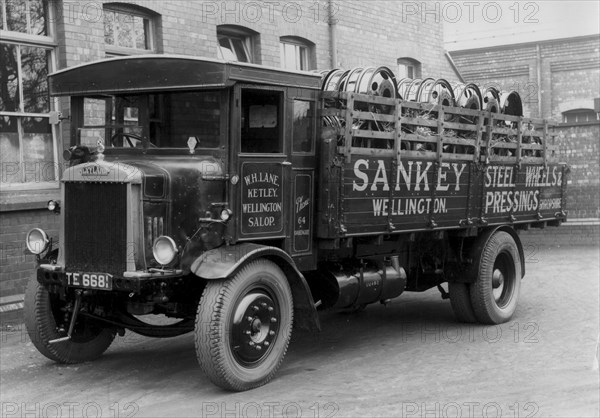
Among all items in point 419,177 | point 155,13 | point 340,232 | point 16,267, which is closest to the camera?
point 340,232

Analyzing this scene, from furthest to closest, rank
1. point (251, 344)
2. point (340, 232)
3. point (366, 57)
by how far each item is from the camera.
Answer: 1. point (366, 57)
2. point (340, 232)
3. point (251, 344)

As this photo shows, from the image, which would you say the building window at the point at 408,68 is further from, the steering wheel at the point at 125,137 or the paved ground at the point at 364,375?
the steering wheel at the point at 125,137

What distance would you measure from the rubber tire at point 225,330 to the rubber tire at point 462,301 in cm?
314

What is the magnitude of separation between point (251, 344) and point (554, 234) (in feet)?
40.9

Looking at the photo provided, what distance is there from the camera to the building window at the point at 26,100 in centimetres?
921

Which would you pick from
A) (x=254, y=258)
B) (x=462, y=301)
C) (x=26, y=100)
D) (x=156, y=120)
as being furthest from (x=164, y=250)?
(x=26, y=100)

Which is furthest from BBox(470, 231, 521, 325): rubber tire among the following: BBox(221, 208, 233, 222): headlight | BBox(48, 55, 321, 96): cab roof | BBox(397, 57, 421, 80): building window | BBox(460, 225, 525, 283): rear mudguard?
BBox(397, 57, 421, 80): building window

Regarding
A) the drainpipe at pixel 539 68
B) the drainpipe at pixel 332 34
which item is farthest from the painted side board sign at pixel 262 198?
the drainpipe at pixel 539 68

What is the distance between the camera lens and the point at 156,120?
6773 mm

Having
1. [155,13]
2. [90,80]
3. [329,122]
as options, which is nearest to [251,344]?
[329,122]

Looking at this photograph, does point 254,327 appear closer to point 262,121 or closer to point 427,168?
point 262,121

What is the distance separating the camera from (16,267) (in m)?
9.06

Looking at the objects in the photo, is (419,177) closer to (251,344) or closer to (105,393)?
(251,344)

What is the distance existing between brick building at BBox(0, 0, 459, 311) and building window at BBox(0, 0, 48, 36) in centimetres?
1
